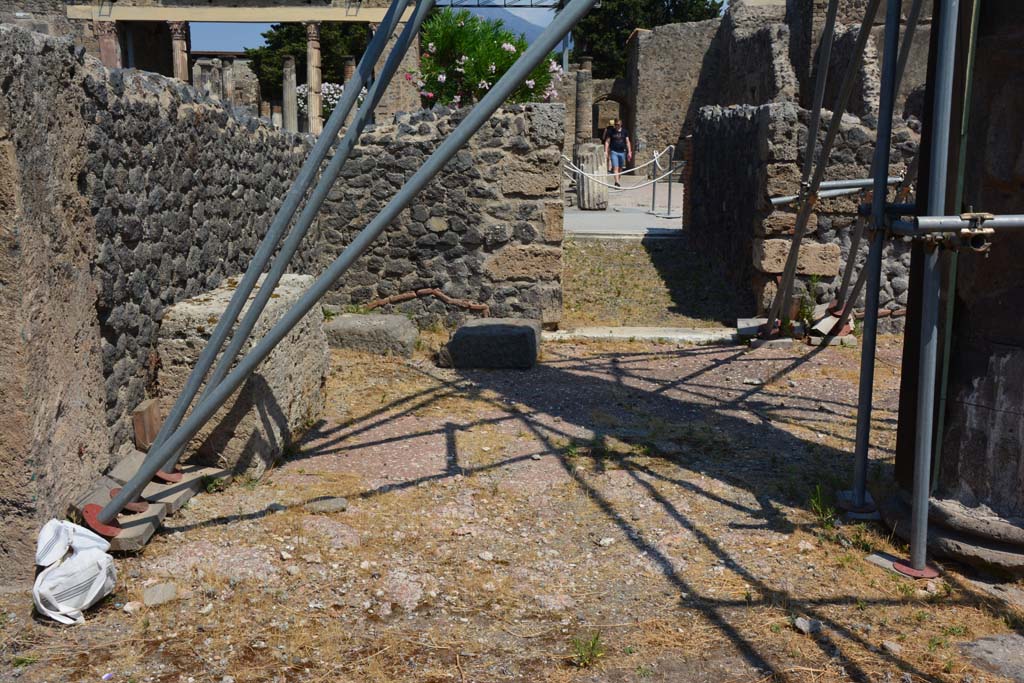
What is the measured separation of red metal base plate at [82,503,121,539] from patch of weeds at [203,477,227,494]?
649mm

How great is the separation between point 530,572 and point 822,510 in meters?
1.44

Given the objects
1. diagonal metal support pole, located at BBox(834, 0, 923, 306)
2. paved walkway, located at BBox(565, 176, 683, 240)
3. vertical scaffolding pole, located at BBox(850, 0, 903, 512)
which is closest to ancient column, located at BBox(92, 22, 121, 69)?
paved walkway, located at BBox(565, 176, 683, 240)

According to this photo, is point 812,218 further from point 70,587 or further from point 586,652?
point 70,587

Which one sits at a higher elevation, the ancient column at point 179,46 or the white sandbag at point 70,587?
the ancient column at point 179,46

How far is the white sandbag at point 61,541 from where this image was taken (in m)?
3.32

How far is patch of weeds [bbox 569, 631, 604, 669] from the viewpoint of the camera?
297 centimetres

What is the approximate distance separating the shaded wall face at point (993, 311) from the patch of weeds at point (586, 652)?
1.69m

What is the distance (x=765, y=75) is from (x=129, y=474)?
1631cm

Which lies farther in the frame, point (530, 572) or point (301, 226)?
point (530, 572)

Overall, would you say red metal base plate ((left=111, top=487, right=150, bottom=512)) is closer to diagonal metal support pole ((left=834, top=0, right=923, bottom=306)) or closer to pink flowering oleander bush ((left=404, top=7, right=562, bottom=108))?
diagonal metal support pole ((left=834, top=0, right=923, bottom=306))

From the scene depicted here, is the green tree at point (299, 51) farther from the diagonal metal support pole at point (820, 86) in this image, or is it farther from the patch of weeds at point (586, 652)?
the patch of weeds at point (586, 652)

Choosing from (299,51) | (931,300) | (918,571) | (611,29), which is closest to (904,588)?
(918,571)

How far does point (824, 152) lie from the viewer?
5.27 meters

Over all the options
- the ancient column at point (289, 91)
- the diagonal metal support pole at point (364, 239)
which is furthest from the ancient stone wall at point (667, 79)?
the diagonal metal support pole at point (364, 239)
